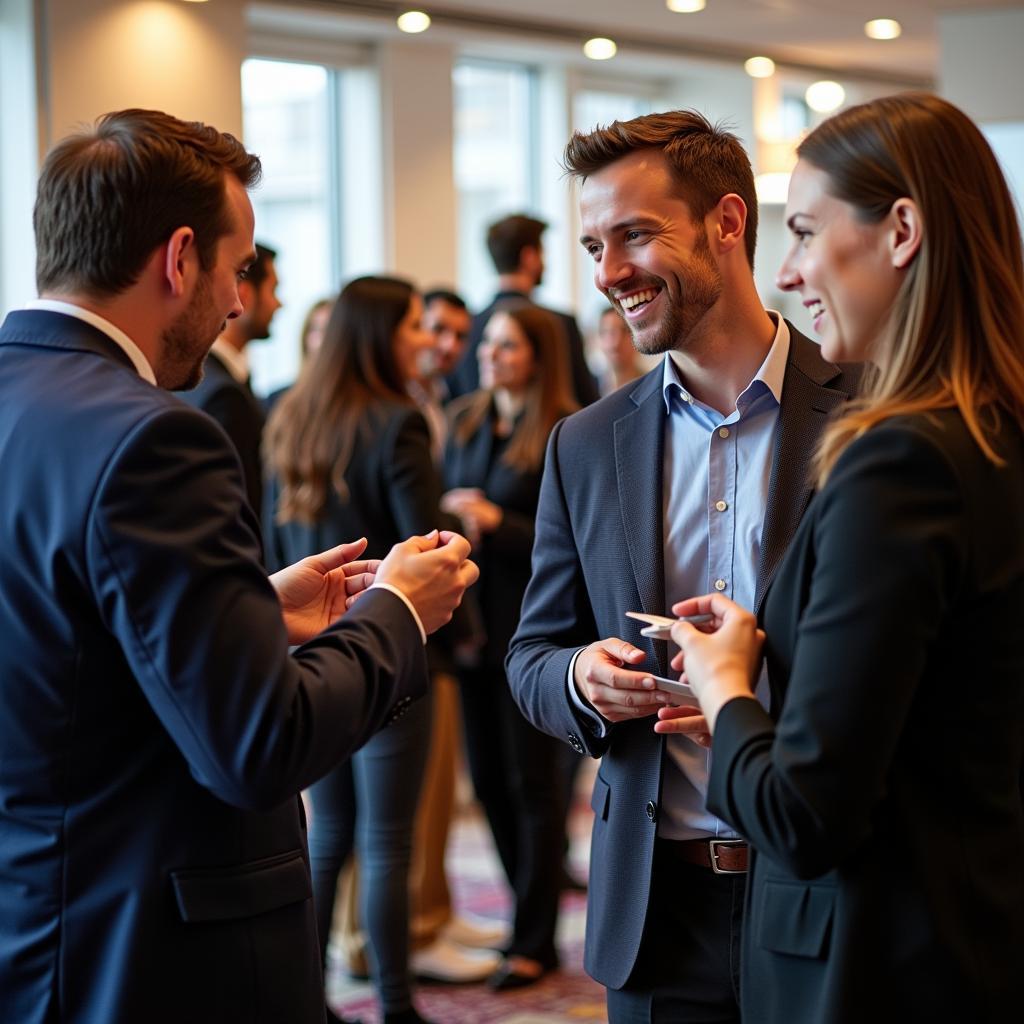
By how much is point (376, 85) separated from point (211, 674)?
6.94 metres

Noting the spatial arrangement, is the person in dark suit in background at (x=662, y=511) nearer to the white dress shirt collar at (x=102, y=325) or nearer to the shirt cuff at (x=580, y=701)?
the shirt cuff at (x=580, y=701)

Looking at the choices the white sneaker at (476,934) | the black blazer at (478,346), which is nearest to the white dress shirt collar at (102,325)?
the white sneaker at (476,934)

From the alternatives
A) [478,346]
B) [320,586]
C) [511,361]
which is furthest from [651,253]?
[478,346]

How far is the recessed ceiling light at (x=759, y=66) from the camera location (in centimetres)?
912

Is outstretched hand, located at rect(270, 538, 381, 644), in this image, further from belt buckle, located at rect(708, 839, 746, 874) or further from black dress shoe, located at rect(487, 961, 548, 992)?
black dress shoe, located at rect(487, 961, 548, 992)

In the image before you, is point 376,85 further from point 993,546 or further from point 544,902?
point 993,546

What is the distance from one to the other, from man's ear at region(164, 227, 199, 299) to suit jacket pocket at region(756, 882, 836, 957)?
920 millimetres

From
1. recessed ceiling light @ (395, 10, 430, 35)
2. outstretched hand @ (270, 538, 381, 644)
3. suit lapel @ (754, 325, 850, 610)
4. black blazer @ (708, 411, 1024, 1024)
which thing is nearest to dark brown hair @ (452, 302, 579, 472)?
suit lapel @ (754, 325, 850, 610)

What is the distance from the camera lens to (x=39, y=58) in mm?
5879

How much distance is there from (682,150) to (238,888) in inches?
48.9

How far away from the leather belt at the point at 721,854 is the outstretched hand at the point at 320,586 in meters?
0.58

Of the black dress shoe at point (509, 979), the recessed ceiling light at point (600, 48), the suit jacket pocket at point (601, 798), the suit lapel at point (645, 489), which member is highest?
the recessed ceiling light at point (600, 48)

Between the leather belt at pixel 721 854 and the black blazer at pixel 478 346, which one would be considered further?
the black blazer at pixel 478 346

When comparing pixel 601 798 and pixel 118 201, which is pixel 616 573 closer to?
pixel 601 798
